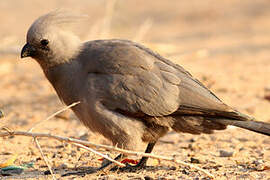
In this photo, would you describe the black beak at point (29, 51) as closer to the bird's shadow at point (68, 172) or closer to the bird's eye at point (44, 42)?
the bird's eye at point (44, 42)

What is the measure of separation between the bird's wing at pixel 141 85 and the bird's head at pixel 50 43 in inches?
8.7

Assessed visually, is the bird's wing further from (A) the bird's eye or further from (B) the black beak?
(B) the black beak

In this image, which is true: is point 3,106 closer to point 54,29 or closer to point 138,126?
point 54,29

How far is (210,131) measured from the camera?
5.24 meters

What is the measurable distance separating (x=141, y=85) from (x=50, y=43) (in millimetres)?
1135

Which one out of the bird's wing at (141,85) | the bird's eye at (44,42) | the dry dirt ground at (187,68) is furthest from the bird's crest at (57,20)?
the dry dirt ground at (187,68)

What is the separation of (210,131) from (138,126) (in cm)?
78

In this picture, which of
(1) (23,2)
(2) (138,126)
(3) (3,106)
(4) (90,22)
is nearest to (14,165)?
(2) (138,126)

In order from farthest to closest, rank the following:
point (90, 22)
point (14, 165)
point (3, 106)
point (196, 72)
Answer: point (90, 22) → point (196, 72) → point (3, 106) → point (14, 165)

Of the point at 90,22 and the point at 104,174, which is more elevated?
the point at 90,22

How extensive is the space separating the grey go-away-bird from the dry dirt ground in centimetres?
42

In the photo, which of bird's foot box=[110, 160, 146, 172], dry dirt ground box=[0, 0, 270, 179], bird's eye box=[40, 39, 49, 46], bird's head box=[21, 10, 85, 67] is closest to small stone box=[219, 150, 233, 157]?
dry dirt ground box=[0, 0, 270, 179]

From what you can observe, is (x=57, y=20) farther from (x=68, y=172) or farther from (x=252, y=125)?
(x=252, y=125)

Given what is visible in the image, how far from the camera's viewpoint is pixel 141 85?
16.4 feet
